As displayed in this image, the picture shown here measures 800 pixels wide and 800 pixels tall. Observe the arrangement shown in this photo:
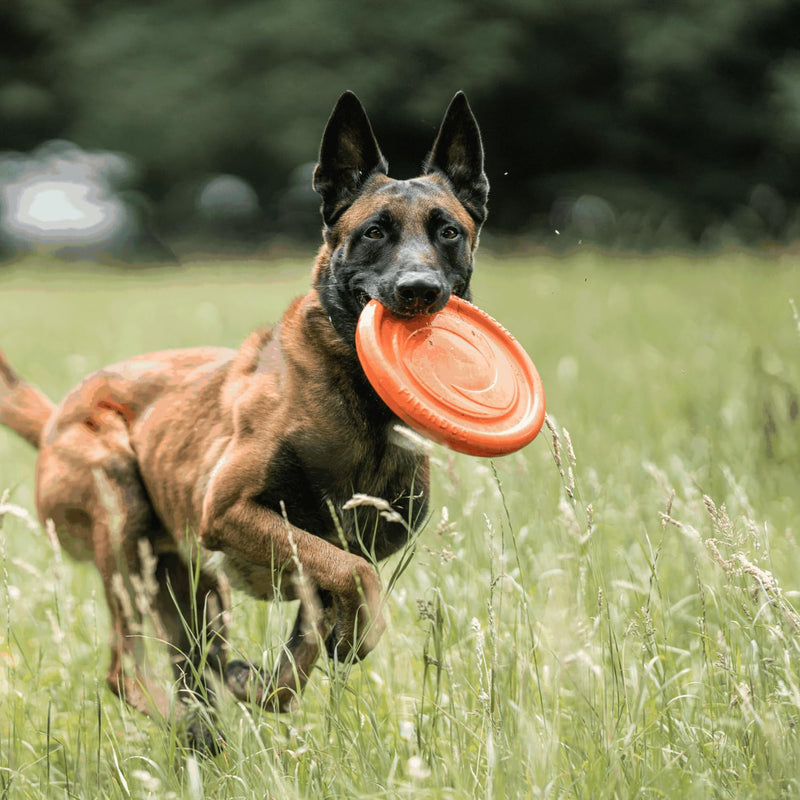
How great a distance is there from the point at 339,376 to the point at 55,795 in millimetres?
1496

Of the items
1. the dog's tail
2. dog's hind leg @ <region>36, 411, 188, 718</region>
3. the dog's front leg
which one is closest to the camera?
the dog's front leg

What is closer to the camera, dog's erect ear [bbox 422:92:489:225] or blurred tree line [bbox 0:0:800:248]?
dog's erect ear [bbox 422:92:489:225]

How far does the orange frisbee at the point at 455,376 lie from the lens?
119 inches

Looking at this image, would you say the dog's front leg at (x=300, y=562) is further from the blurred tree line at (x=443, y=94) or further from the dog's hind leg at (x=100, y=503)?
the blurred tree line at (x=443, y=94)

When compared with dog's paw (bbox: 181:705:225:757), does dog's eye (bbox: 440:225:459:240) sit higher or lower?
higher

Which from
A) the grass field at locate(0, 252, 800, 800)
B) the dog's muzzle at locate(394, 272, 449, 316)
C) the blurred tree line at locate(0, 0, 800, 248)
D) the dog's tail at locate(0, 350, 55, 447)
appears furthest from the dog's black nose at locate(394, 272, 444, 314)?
the blurred tree line at locate(0, 0, 800, 248)

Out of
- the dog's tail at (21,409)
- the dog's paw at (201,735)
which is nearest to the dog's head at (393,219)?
the dog's paw at (201,735)

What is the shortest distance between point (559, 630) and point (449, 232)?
66.1 inches

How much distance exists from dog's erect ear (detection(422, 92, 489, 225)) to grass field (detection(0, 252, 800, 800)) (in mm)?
400

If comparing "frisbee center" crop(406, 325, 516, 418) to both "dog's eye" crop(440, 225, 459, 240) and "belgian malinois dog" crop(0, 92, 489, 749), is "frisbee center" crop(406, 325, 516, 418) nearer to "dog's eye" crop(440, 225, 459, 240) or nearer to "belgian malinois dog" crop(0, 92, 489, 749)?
"belgian malinois dog" crop(0, 92, 489, 749)

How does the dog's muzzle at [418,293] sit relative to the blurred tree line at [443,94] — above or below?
above

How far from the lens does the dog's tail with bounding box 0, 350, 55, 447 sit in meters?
4.25

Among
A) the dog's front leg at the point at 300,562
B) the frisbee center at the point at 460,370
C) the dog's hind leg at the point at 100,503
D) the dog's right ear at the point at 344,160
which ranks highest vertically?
the dog's right ear at the point at 344,160

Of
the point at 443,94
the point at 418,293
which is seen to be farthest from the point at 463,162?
the point at 443,94
